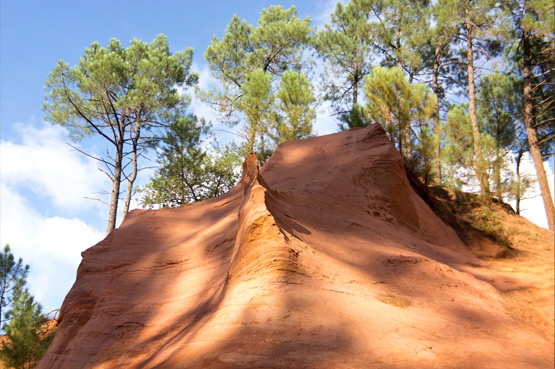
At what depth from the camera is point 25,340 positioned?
12.8 meters

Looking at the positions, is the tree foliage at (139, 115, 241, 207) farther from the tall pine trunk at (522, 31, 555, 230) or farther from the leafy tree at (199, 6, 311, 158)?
the tall pine trunk at (522, 31, 555, 230)

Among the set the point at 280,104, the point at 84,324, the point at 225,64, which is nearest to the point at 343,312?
the point at 84,324

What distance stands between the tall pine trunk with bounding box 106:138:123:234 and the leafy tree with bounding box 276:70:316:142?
7926 mm

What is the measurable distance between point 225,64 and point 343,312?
23261 millimetres

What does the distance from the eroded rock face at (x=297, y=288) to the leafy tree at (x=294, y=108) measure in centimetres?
838

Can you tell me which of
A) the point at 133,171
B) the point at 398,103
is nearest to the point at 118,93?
the point at 133,171

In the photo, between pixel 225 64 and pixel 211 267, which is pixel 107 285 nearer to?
pixel 211 267

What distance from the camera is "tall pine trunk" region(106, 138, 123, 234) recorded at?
60.8 ft

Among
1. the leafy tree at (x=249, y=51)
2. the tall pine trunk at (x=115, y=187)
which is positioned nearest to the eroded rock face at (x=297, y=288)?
the tall pine trunk at (x=115, y=187)

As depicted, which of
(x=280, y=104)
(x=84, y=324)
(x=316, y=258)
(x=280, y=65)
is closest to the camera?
(x=316, y=258)

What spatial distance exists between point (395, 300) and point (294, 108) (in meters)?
14.4

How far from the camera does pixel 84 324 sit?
5961 millimetres

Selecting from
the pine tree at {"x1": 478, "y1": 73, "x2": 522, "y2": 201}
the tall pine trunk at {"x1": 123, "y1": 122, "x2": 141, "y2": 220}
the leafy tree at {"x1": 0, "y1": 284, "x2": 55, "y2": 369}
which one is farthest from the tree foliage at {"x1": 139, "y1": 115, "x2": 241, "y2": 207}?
the pine tree at {"x1": 478, "y1": 73, "x2": 522, "y2": 201}

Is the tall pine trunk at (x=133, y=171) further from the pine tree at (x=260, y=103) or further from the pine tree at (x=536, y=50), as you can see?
the pine tree at (x=536, y=50)
